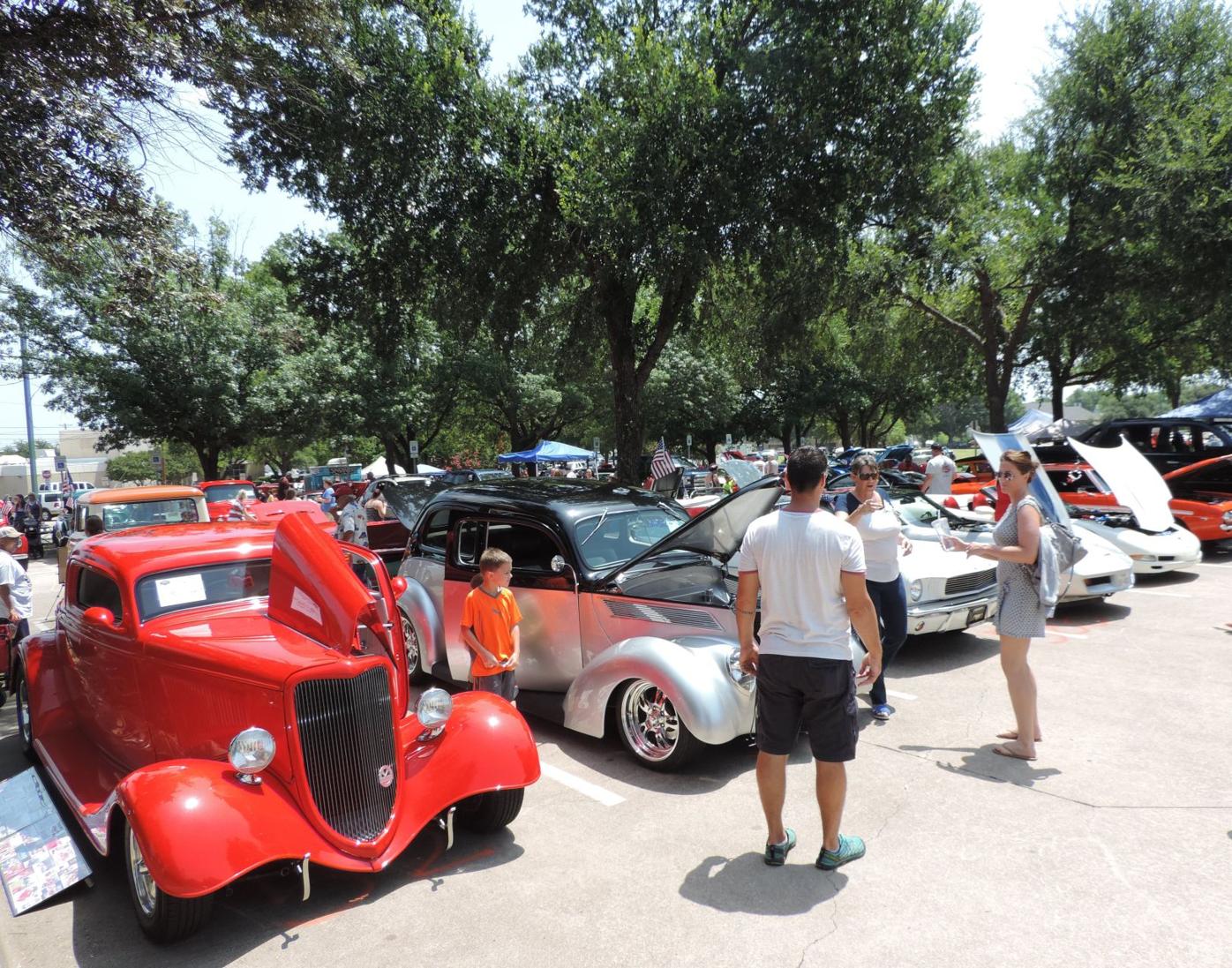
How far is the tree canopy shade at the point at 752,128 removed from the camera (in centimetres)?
1144

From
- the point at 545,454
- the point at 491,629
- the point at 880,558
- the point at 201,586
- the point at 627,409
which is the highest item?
the point at 627,409

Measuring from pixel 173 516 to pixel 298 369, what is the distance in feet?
45.9

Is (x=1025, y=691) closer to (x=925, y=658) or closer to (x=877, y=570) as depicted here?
(x=877, y=570)

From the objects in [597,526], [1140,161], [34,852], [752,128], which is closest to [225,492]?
[752,128]

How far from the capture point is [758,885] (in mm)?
3689

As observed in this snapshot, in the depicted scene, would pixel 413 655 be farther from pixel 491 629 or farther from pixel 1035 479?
pixel 1035 479

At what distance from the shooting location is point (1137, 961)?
3.03 m

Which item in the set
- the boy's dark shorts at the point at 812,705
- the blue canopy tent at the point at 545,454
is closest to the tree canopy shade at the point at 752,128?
the boy's dark shorts at the point at 812,705

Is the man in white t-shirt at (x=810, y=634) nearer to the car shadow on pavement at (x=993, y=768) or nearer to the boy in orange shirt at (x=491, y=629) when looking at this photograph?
the car shadow on pavement at (x=993, y=768)

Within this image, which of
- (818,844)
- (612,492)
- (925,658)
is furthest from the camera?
(925,658)

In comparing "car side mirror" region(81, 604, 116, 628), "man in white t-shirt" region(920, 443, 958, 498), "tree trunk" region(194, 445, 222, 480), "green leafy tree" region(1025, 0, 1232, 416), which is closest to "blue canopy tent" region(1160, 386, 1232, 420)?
"green leafy tree" region(1025, 0, 1232, 416)

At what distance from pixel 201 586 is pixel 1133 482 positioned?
387 inches

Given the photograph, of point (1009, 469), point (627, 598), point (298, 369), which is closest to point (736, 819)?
point (627, 598)

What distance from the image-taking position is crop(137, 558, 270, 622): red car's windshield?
4.43 meters
